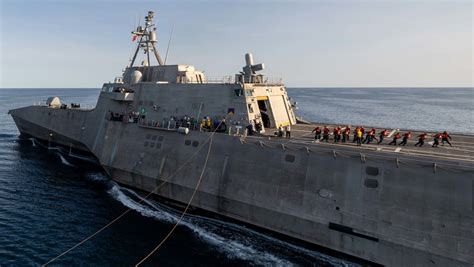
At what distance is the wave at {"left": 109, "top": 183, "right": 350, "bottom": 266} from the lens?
2021 cm

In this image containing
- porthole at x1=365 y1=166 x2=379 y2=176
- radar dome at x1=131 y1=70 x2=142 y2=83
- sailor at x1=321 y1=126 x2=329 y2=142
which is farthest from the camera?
radar dome at x1=131 y1=70 x2=142 y2=83

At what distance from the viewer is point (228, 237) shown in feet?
74.7

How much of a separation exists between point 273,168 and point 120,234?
39.9 ft

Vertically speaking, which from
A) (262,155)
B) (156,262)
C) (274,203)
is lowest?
(156,262)

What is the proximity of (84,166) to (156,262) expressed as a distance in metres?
24.5

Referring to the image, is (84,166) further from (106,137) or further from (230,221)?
(230,221)

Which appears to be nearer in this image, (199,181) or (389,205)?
(389,205)

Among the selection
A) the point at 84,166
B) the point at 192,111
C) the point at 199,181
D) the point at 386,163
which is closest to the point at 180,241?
the point at 199,181

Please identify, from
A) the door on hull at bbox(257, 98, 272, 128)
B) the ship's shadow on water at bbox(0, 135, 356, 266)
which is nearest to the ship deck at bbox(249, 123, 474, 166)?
the door on hull at bbox(257, 98, 272, 128)

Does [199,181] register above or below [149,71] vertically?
below

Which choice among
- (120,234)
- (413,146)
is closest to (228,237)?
(120,234)

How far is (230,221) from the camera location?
24203mm

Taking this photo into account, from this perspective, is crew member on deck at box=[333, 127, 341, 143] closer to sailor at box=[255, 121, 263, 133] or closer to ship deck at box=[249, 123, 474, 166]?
ship deck at box=[249, 123, 474, 166]

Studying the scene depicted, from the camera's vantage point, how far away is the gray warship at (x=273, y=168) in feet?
57.1
